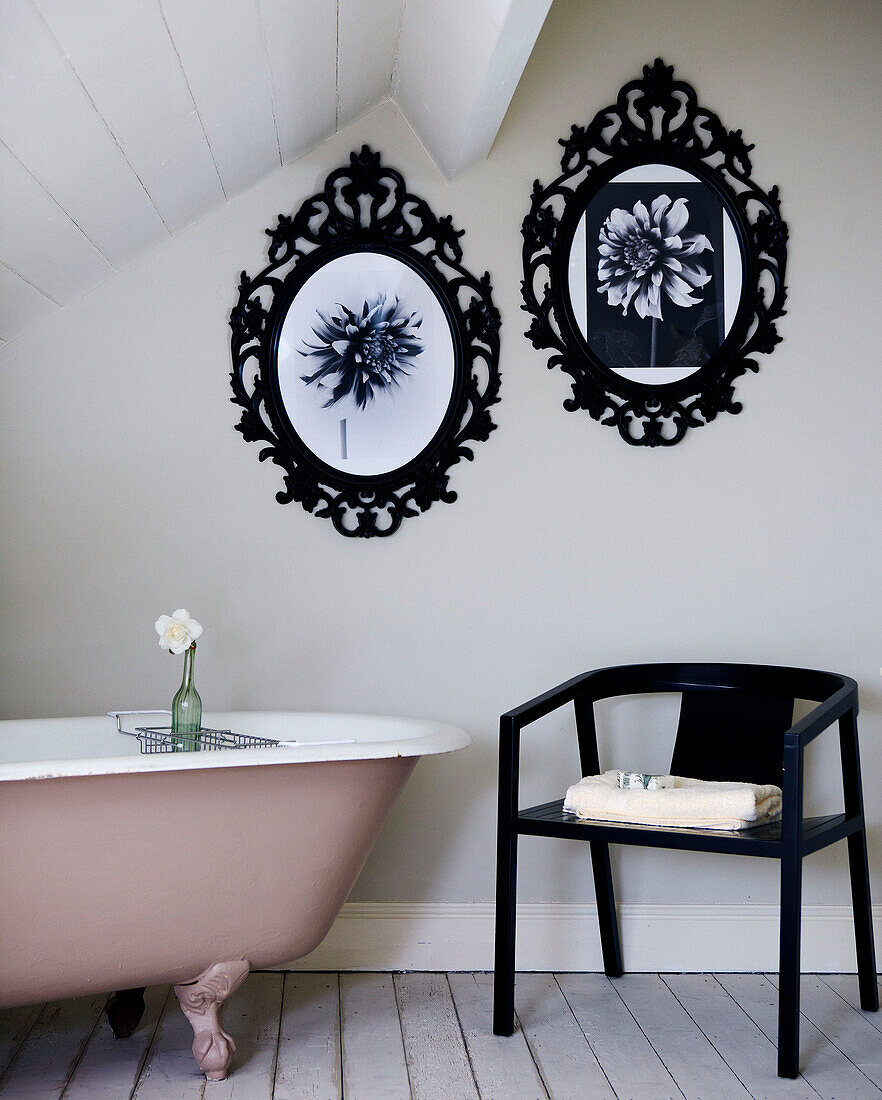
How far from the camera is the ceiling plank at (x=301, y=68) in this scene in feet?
6.56

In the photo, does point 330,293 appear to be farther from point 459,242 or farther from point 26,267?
point 26,267

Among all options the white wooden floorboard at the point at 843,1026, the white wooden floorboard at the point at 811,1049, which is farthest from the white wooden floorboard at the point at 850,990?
the white wooden floorboard at the point at 811,1049

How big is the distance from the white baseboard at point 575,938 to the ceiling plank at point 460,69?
74.5 inches

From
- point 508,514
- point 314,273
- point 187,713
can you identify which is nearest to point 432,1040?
point 187,713

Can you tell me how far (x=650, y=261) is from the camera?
2.62 m

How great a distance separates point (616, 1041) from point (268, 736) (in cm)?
100

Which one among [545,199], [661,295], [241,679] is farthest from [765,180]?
[241,679]

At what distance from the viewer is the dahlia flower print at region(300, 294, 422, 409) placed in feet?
8.44

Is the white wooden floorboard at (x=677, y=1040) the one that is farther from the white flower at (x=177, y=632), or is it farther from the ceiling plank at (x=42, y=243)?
the ceiling plank at (x=42, y=243)

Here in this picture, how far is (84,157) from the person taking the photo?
2008 millimetres

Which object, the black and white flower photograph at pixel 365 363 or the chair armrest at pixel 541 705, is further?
the black and white flower photograph at pixel 365 363

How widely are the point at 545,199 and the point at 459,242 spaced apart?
0.82 ft

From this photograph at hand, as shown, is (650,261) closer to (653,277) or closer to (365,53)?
(653,277)

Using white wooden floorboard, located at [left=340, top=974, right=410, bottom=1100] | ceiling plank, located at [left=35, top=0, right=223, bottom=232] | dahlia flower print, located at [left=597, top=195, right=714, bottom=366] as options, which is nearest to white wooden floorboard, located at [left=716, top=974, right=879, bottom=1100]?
white wooden floorboard, located at [left=340, top=974, right=410, bottom=1100]
